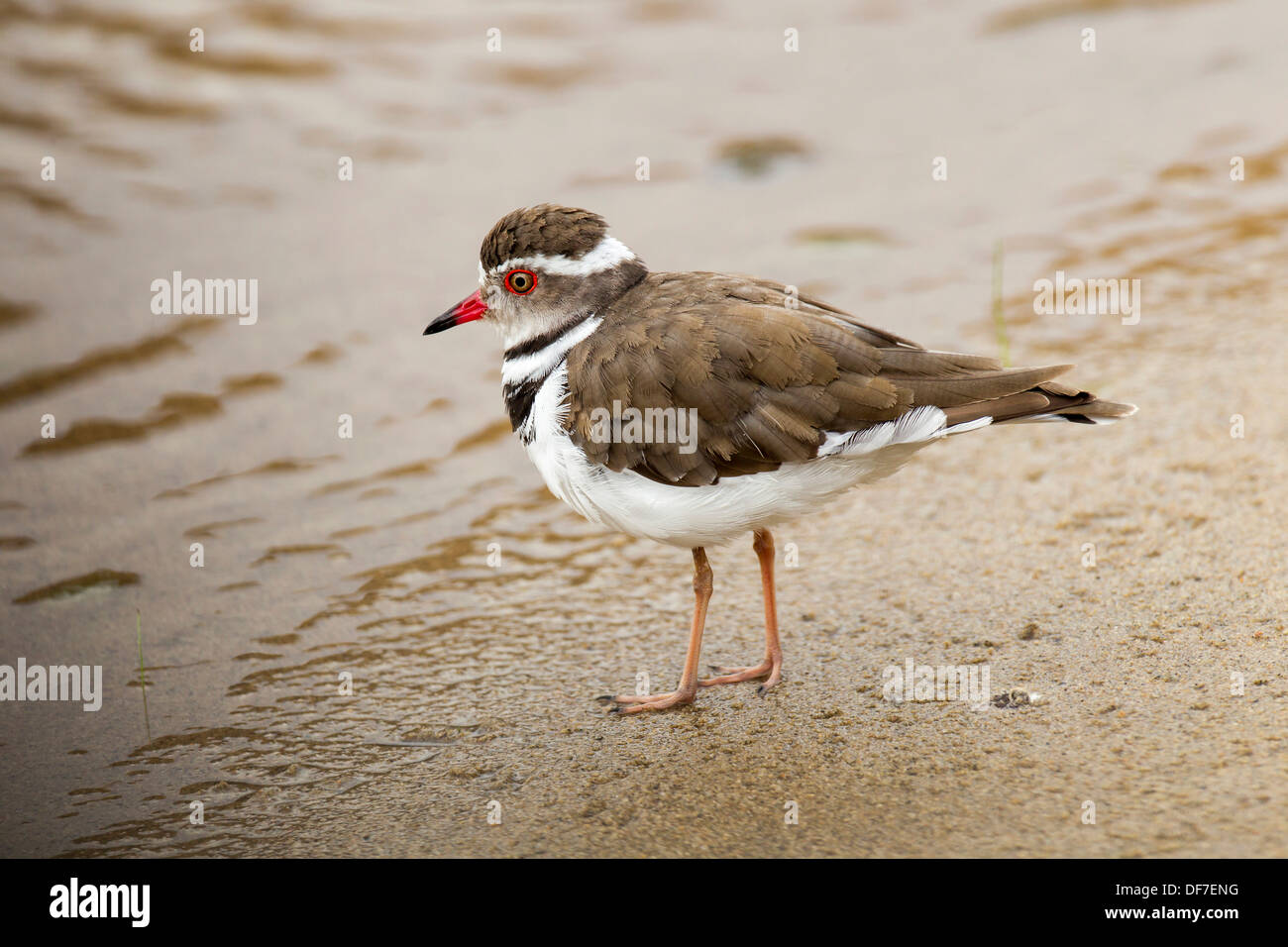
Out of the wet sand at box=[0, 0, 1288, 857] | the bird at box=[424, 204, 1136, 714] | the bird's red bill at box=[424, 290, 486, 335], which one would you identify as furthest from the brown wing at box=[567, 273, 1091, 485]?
the wet sand at box=[0, 0, 1288, 857]

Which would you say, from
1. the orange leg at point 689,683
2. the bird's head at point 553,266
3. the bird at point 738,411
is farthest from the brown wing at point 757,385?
the orange leg at point 689,683

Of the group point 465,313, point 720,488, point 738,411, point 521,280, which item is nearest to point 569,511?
point 465,313

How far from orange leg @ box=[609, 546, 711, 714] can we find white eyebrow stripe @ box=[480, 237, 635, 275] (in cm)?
130

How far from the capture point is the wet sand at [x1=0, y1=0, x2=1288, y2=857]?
430 centimetres

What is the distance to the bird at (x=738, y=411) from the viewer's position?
452cm

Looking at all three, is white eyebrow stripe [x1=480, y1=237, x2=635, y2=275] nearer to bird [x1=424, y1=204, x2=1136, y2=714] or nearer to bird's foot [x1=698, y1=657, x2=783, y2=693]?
bird [x1=424, y1=204, x2=1136, y2=714]

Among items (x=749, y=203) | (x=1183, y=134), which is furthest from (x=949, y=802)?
(x=1183, y=134)

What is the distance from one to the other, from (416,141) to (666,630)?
6.30 m

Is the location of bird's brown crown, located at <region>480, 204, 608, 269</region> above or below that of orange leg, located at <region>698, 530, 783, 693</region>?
above

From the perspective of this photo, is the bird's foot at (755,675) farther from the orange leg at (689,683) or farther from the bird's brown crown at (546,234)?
the bird's brown crown at (546,234)

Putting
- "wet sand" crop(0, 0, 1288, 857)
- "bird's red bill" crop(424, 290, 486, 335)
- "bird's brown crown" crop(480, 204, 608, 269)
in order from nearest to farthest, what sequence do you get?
"wet sand" crop(0, 0, 1288, 857)
"bird's brown crown" crop(480, 204, 608, 269)
"bird's red bill" crop(424, 290, 486, 335)

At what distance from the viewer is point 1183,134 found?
9539 millimetres

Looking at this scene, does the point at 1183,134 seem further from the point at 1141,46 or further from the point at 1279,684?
the point at 1279,684

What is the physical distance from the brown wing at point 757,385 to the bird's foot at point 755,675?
0.89m
